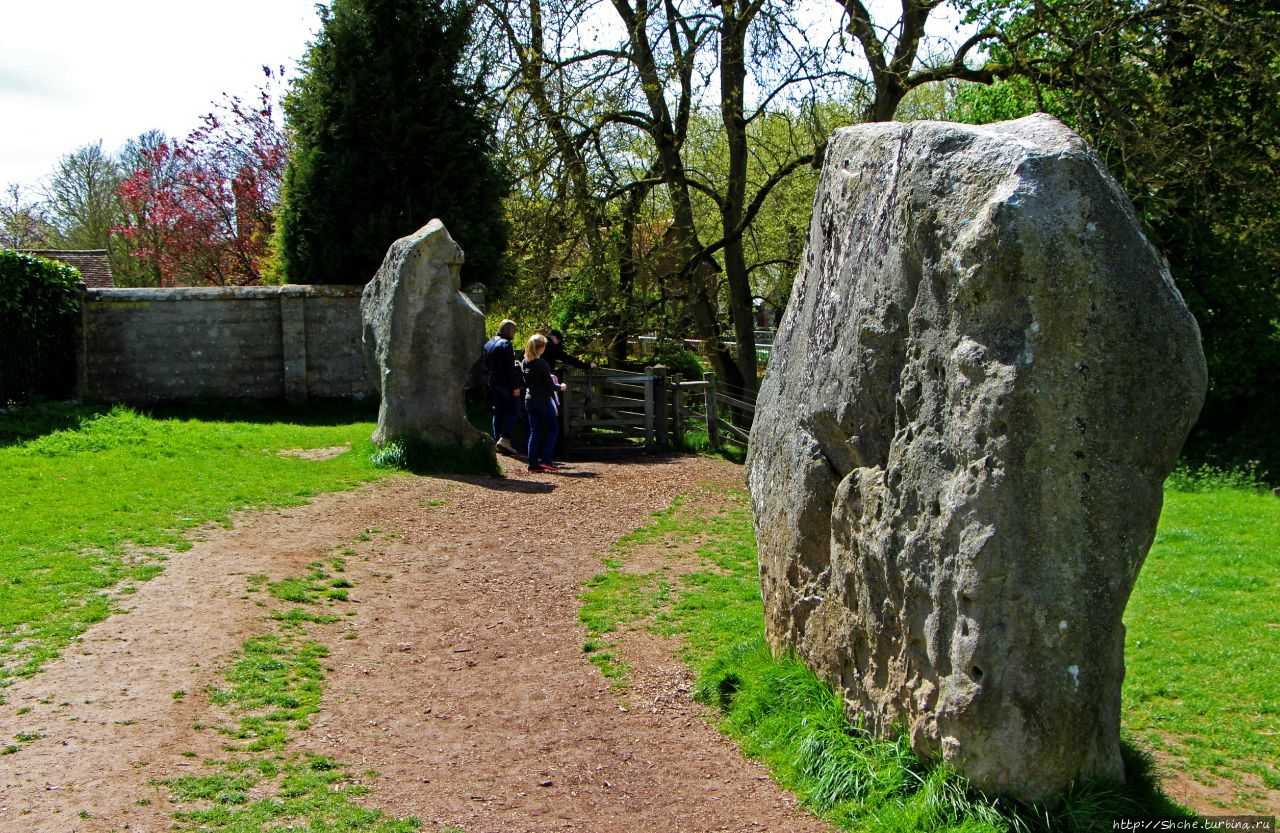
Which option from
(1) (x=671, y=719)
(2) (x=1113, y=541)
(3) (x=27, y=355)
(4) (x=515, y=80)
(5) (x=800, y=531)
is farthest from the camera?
(4) (x=515, y=80)

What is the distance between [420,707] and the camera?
6.21m

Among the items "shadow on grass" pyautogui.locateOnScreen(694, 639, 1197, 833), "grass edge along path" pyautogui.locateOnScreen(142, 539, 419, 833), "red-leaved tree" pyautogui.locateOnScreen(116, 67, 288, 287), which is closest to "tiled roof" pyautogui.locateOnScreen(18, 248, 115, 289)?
"red-leaved tree" pyautogui.locateOnScreen(116, 67, 288, 287)

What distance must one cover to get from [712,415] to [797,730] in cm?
1188

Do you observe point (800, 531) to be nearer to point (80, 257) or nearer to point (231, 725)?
point (231, 725)

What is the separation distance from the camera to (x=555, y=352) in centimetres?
1587

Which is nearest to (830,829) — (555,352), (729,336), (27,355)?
(555,352)

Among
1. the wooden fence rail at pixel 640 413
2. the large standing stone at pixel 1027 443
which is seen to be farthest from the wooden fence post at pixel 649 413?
the large standing stone at pixel 1027 443

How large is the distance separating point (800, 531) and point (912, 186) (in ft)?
6.34

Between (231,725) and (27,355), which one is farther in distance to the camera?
(27,355)

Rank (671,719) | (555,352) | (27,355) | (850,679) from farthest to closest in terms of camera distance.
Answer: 1. (555,352)
2. (27,355)
3. (671,719)
4. (850,679)

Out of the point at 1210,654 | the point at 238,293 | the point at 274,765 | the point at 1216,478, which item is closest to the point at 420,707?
the point at 274,765

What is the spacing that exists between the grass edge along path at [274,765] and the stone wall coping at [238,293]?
10648mm

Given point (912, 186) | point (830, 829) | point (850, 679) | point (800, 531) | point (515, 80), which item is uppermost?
point (515, 80)

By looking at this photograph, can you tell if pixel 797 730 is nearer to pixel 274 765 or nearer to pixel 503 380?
pixel 274 765
